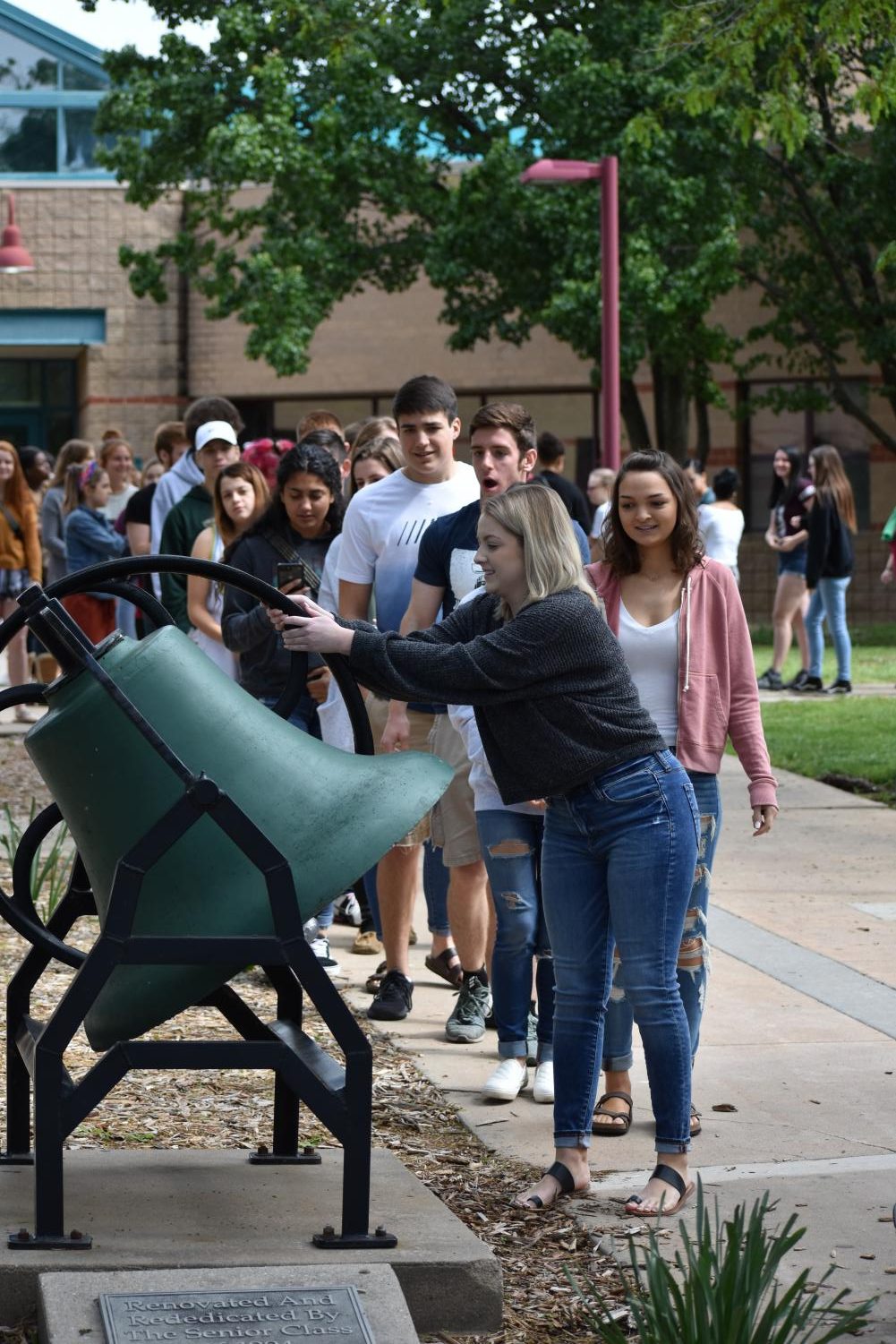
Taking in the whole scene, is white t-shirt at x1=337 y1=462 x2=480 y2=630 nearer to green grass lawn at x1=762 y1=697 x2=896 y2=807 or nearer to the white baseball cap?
the white baseball cap

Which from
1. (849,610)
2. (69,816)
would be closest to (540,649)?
(69,816)

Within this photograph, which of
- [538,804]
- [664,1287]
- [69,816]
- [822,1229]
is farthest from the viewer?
[538,804]

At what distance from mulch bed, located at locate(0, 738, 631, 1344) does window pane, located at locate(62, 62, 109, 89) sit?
22652 mm

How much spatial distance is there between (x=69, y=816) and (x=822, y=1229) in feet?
6.01

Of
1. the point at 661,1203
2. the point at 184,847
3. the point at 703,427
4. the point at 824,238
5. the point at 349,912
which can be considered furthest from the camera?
the point at 703,427

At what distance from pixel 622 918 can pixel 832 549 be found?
477 inches

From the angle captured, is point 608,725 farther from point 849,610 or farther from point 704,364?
point 849,610

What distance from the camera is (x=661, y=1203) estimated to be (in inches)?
175

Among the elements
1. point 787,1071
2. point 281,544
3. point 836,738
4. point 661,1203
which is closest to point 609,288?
point 836,738

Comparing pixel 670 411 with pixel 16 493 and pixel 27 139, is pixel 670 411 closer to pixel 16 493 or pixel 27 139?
pixel 27 139

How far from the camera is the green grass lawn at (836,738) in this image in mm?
12148

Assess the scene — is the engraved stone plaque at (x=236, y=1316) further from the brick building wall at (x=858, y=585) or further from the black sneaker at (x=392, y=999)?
the brick building wall at (x=858, y=585)

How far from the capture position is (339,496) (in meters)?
7.27

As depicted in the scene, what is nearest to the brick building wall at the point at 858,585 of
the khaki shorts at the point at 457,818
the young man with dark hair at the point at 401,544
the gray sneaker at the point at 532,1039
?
the young man with dark hair at the point at 401,544
